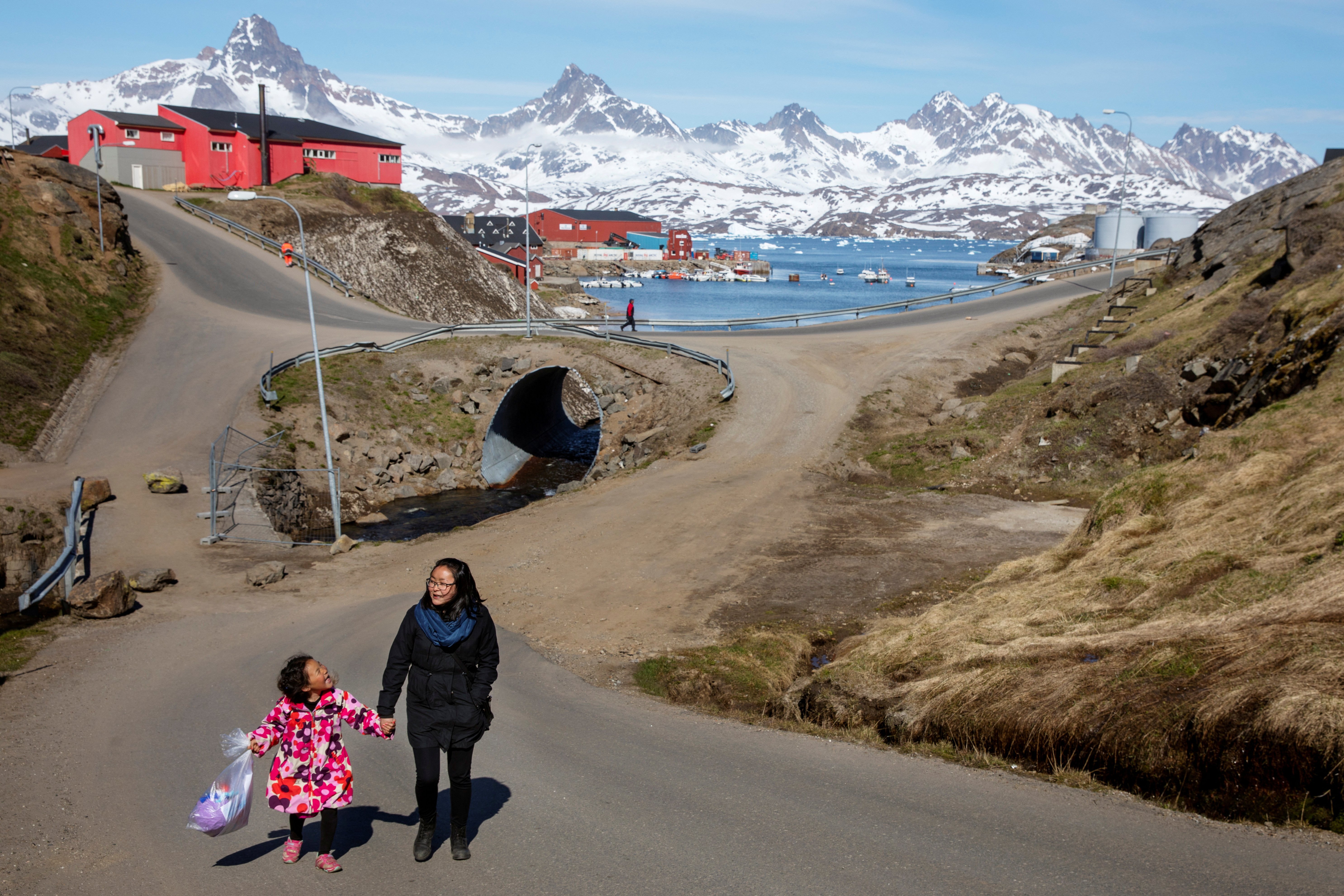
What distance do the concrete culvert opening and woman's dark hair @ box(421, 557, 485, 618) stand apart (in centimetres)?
3100

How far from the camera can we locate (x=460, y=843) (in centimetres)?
741

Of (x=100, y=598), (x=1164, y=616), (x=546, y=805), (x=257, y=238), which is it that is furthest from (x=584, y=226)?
(x=546, y=805)

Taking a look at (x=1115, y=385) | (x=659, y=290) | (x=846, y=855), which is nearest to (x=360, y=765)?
(x=846, y=855)

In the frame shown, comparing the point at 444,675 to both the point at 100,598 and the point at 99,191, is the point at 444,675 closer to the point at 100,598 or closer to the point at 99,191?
the point at 100,598

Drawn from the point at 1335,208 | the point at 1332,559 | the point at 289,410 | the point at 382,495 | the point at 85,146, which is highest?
the point at 85,146

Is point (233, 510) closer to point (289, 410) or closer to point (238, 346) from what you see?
point (289, 410)

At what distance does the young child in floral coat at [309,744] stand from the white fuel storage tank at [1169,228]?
83347mm

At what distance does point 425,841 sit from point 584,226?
184 meters

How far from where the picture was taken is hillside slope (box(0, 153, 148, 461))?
30203 mm

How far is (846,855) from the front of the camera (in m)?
7.50

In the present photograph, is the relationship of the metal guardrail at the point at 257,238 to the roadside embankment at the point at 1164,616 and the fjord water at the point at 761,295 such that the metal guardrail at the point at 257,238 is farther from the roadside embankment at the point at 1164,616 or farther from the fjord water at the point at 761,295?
the fjord water at the point at 761,295

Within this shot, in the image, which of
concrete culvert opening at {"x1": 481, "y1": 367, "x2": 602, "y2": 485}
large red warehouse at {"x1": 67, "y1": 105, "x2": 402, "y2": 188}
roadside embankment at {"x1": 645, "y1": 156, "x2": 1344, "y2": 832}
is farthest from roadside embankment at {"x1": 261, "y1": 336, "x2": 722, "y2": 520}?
large red warehouse at {"x1": 67, "y1": 105, "x2": 402, "y2": 188}

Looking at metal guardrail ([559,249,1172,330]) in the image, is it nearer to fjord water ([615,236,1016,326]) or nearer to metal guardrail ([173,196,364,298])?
metal guardrail ([173,196,364,298])

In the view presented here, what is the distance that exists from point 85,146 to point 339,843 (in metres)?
79.6
